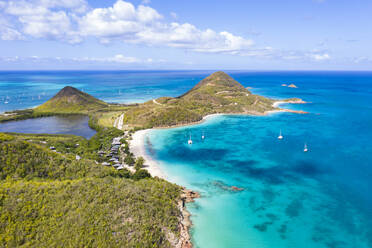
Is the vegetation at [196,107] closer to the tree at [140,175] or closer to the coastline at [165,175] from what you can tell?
the coastline at [165,175]

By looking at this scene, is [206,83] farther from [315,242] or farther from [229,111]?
[315,242]

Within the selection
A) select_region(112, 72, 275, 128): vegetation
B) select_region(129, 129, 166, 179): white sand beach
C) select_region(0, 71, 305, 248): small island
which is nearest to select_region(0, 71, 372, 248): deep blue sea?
select_region(129, 129, 166, 179): white sand beach

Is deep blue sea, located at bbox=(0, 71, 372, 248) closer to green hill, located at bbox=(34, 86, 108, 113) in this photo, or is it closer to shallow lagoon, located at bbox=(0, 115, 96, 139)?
shallow lagoon, located at bbox=(0, 115, 96, 139)

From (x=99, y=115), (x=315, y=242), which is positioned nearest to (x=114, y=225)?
(x=315, y=242)

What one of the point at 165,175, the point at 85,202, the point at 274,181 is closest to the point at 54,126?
the point at 165,175

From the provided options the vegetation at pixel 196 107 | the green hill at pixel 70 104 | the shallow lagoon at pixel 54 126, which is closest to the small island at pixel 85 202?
the shallow lagoon at pixel 54 126
